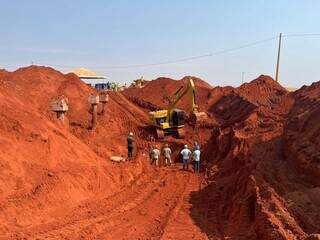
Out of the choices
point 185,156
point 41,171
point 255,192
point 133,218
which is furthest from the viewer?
point 185,156

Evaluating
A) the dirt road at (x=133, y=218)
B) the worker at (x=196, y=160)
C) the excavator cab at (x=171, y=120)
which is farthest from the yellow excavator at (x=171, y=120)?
the dirt road at (x=133, y=218)

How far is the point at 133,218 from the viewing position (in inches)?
480

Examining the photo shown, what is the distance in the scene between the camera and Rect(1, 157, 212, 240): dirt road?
10.5 m

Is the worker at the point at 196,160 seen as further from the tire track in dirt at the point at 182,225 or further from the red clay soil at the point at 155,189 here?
the tire track in dirt at the point at 182,225

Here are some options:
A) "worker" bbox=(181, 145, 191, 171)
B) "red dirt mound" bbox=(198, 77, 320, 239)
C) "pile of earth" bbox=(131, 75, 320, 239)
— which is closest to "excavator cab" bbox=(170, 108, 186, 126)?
"red dirt mound" bbox=(198, 77, 320, 239)

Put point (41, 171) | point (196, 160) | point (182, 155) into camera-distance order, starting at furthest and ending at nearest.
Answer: point (182, 155)
point (196, 160)
point (41, 171)

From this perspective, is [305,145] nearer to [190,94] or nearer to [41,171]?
[41,171]

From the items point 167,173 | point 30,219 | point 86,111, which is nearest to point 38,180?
point 30,219

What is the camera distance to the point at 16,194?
11.8 metres

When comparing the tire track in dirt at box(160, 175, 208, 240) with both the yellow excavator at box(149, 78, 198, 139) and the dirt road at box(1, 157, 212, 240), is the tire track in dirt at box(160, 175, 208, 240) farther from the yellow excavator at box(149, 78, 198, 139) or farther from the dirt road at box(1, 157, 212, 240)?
the yellow excavator at box(149, 78, 198, 139)

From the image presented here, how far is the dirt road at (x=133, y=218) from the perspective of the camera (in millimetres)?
10477

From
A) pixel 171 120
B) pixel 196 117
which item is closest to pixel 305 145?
pixel 171 120

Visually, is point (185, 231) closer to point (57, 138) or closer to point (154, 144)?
point (57, 138)

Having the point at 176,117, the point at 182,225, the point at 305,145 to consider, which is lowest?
the point at 182,225
